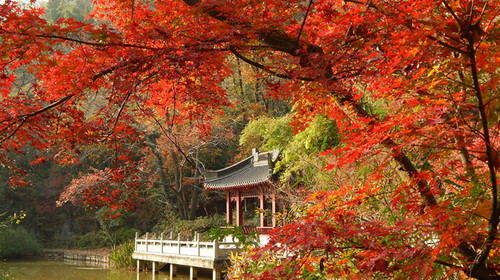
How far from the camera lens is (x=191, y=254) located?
1193cm

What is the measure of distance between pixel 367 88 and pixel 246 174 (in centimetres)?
1149

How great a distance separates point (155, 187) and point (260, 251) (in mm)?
19477

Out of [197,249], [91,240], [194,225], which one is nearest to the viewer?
[197,249]

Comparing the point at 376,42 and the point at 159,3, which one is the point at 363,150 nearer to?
the point at 376,42

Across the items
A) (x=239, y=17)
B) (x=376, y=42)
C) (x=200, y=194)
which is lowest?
(x=200, y=194)

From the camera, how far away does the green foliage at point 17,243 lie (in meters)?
19.6

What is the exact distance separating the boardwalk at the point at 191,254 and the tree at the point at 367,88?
6.77m

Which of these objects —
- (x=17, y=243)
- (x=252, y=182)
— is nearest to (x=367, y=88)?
(x=252, y=182)

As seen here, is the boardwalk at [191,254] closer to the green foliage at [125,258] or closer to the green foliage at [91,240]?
the green foliage at [125,258]

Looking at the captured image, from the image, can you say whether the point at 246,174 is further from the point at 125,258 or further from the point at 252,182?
the point at 125,258

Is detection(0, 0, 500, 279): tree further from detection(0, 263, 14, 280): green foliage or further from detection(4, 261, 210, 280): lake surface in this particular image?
detection(4, 261, 210, 280): lake surface

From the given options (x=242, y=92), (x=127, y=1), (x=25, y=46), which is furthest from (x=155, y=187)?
(x=25, y=46)

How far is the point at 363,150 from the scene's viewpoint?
71.9 inches

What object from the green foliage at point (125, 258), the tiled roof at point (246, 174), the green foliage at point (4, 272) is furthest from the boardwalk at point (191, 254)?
the green foliage at point (4, 272)
